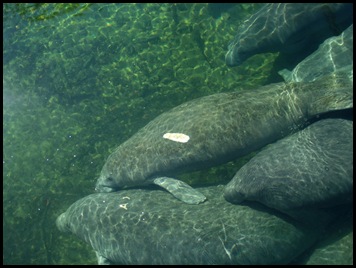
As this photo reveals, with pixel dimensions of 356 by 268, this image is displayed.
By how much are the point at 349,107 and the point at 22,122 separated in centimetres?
1059

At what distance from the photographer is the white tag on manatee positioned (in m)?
9.41

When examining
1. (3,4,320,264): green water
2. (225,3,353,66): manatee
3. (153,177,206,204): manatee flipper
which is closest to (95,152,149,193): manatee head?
(153,177,206,204): manatee flipper

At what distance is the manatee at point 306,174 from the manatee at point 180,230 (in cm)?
40

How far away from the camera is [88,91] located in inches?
500

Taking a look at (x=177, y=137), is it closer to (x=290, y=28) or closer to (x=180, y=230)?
(x=180, y=230)

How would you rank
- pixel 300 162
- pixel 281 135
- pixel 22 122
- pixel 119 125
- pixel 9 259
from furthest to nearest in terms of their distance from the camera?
pixel 22 122 → pixel 119 125 → pixel 9 259 → pixel 281 135 → pixel 300 162

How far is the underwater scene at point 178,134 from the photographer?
7.71 m

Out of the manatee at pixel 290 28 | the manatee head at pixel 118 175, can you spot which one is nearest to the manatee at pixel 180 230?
the manatee head at pixel 118 175

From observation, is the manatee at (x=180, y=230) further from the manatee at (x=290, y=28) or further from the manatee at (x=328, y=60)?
the manatee at (x=290, y=28)

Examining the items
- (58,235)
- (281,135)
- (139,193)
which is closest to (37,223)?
(58,235)

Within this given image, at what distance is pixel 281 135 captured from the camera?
9328 millimetres

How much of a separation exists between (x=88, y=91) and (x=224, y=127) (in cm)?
575

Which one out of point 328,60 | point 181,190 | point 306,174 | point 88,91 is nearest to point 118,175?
point 181,190

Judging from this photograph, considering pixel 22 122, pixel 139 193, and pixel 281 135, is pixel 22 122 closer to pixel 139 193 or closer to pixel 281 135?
pixel 139 193
